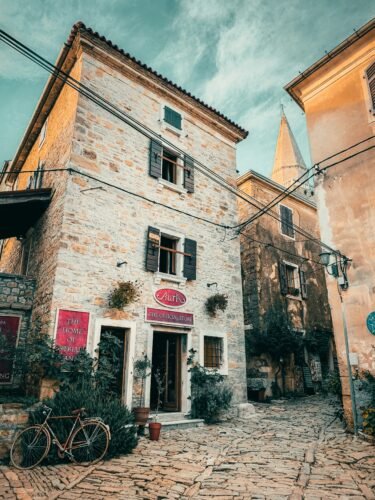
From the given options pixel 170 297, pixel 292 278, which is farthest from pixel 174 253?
pixel 292 278

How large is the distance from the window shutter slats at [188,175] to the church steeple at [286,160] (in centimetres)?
2216

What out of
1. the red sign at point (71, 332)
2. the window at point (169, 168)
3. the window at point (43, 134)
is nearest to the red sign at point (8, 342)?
the red sign at point (71, 332)

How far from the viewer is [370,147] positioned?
8.26 meters

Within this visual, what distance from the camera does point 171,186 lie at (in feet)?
33.7

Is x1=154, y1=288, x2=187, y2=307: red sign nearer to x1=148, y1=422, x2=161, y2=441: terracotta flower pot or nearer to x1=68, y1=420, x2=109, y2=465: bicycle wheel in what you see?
x1=148, y1=422, x2=161, y2=441: terracotta flower pot

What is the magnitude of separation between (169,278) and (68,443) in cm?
489

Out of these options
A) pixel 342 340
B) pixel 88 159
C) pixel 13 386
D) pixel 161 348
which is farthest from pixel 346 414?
pixel 88 159

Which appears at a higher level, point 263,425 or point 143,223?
point 143,223

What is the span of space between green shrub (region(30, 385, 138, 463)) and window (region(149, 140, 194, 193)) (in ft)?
22.0

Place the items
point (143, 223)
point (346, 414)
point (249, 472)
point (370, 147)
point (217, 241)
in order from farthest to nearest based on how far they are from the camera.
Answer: point (217, 241)
point (143, 223)
point (370, 147)
point (346, 414)
point (249, 472)

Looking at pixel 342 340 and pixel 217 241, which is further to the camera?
pixel 217 241

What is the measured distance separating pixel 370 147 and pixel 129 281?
6.90 m

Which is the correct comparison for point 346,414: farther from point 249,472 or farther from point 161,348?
point 161,348

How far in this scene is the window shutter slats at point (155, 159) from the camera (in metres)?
9.96
